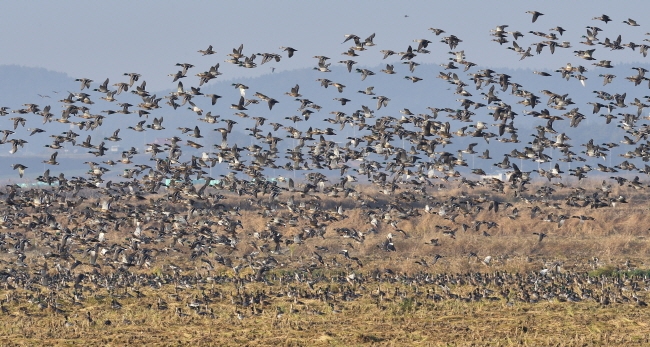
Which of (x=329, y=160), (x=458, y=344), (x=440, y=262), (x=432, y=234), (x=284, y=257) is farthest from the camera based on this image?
(x=432, y=234)

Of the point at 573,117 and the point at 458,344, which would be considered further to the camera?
the point at 573,117

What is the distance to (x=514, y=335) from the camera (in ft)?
77.2

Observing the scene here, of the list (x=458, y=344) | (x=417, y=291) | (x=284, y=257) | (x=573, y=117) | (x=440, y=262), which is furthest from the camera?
(x=284, y=257)

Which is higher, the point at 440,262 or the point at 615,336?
the point at 615,336

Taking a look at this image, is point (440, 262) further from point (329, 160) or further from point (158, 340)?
point (158, 340)

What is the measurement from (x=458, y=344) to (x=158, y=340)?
7038 millimetres

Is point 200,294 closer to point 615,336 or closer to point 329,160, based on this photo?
point 329,160

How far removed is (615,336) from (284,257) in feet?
78.5

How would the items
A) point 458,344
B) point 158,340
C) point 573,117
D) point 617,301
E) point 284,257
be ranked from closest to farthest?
point 458,344
point 158,340
point 617,301
point 573,117
point 284,257

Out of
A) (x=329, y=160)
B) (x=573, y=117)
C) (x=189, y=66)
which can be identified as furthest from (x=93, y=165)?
(x=573, y=117)

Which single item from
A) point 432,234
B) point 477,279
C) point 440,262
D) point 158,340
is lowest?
point 432,234

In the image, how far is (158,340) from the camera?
24109 millimetres

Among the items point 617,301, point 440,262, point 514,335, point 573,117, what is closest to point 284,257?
point 440,262

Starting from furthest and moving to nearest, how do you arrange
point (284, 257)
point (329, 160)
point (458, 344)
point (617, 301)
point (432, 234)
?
point (432, 234) < point (284, 257) < point (329, 160) < point (617, 301) < point (458, 344)
